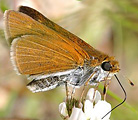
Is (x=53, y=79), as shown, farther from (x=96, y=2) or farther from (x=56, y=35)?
(x=96, y=2)

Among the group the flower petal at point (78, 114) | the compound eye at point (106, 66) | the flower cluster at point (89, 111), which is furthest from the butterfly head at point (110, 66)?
the flower petal at point (78, 114)

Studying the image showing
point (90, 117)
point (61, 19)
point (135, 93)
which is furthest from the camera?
point (135, 93)

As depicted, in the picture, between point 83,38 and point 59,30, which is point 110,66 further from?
point 83,38

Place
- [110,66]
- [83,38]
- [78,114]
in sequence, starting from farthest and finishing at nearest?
1. [83,38]
2. [110,66]
3. [78,114]

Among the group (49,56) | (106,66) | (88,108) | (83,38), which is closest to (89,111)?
(88,108)

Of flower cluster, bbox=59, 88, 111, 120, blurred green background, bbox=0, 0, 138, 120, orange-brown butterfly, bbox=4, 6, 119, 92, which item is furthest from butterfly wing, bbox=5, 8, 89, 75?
blurred green background, bbox=0, 0, 138, 120

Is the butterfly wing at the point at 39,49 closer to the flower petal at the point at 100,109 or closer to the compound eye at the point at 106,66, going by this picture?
the compound eye at the point at 106,66

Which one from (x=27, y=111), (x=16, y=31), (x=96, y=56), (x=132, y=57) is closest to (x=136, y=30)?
(x=132, y=57)

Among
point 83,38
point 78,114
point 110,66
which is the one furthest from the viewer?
point 83,38
